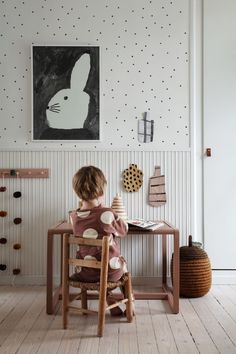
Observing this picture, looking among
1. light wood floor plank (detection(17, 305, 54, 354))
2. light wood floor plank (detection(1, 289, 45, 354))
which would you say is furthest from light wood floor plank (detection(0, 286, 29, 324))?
light wood floor plank (detection(17, 305, 54, 354))

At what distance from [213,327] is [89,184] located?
1052 millimetres

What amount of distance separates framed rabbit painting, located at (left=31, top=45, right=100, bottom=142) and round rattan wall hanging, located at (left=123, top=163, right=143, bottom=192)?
38 cm

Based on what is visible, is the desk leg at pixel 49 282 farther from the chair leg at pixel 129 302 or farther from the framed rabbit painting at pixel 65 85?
the framed rabbit painting at pixel 65 85

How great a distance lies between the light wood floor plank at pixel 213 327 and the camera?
6.82ft

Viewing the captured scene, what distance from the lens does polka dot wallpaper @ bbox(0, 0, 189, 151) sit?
3238 mm

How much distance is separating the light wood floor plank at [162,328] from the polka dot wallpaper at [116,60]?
1172mm

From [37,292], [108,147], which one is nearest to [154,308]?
[37,292]

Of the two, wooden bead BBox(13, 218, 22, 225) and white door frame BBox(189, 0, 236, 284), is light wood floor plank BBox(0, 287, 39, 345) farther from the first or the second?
white door frame BBox(189, 0, 236, 284)

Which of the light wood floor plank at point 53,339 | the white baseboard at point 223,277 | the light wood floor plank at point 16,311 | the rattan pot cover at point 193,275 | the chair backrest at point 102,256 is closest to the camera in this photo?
the light wood floor plank at point 53,339

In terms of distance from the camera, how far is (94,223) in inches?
92.0

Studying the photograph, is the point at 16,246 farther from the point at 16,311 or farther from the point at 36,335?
the point at 36,335

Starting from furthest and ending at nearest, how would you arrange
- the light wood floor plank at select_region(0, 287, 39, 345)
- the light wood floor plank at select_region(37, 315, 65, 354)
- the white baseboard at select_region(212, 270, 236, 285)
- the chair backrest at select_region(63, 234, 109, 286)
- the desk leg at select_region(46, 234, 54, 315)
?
1. the white baseboard at select_region(212, 270, 236, 285)
2. the desk leg at select_region(46, 234, 54, 315)
3. the light wood floor plank at select_region(0, 287, 39, 345)
4. the chair backrest at select_region(63, 234, 109, 286)
5. the light wood floor plank at select_region(37, 315, 65, 354)

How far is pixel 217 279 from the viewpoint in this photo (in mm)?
3275

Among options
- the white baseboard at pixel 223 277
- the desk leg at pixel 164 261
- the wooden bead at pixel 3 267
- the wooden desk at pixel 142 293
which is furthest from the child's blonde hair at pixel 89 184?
the white baseboard at pixel 223 277
